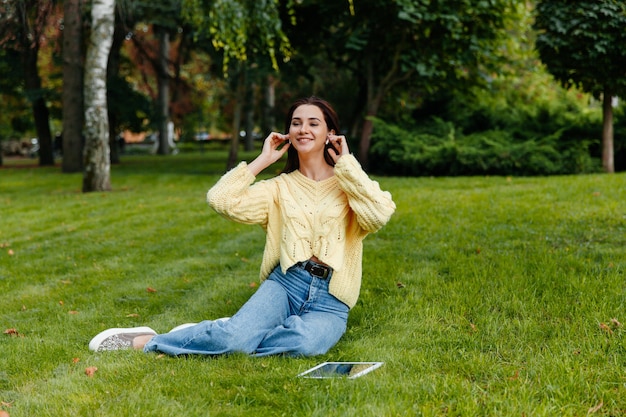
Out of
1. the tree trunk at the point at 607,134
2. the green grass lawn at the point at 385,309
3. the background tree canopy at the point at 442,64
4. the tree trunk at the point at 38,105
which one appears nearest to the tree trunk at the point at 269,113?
the background tree canopy at the point at 442,64

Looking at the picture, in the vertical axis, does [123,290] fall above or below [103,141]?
below

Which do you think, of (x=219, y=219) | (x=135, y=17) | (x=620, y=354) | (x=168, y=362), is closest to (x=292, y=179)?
(x=168, y=362)

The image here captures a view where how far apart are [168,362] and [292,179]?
129 centimetres

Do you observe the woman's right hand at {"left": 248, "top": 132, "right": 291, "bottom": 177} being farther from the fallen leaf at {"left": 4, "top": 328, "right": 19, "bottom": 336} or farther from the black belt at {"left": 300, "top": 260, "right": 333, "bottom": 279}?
the fallen leaf at {"left": 4, "top": 328, "right": 19, "bottom": 336}

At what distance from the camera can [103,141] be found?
36.0 ft

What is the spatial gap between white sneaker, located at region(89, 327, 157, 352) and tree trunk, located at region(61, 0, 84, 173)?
14.0 meters

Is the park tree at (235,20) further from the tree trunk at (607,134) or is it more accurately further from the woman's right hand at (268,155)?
the woman's right hand at (268,155)

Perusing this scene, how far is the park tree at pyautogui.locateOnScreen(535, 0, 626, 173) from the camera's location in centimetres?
987

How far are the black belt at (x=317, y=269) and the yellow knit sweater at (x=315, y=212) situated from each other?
49 mm

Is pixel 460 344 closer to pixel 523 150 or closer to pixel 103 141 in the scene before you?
pixel 523 150

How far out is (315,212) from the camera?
371 centimetres

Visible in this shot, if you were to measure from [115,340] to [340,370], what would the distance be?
143cm

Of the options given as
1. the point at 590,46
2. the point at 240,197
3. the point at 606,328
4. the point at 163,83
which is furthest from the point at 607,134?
the point at 163,83

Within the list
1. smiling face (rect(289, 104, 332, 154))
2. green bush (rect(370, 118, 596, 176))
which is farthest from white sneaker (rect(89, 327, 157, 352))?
green bush (rect(370, 118, 596, 176))
